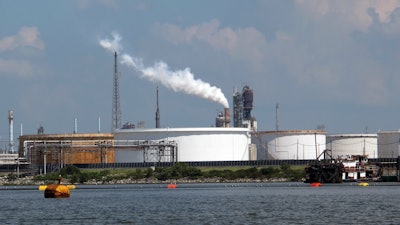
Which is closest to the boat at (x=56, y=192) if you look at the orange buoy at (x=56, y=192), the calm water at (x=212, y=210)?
the orange buoy at (x=56, y=192)

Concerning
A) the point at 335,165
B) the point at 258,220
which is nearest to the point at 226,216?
the point at 258,220

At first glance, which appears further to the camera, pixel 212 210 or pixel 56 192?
pixel 56 192

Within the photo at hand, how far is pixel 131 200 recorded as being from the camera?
131 metres

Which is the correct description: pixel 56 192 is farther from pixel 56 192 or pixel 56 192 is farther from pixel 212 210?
pixel 212 210

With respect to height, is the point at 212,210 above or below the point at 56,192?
below

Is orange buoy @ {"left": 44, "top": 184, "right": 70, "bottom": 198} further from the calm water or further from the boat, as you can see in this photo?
the calm water

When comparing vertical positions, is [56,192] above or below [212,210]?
above

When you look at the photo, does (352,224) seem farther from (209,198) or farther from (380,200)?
(209,198)

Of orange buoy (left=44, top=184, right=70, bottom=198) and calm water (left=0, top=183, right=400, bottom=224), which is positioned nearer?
calm water (left=0, top=183, right=400, bottom=224)

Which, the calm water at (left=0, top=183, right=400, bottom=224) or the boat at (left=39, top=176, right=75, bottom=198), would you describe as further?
the boat at (left=39, top=176, right=75, bottom=198)

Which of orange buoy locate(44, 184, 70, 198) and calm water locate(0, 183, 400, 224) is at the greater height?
orange buoy locate(44, 184, 70, 198)

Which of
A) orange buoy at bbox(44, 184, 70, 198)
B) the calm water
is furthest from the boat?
the calm water

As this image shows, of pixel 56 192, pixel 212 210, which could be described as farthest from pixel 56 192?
pixel 212 210

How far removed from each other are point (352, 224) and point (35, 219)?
2828 cm
